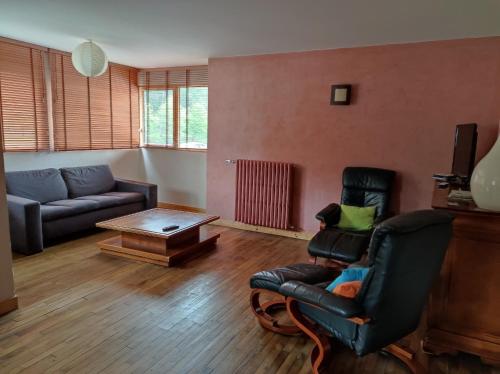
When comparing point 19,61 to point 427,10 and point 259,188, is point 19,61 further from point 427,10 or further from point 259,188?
point 427,10

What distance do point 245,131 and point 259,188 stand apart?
798mm

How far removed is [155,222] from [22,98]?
2.38m

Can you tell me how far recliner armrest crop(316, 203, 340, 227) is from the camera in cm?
362

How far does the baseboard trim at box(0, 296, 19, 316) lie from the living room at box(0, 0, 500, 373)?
0.06 ft

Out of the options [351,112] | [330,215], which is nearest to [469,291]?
[330,215]

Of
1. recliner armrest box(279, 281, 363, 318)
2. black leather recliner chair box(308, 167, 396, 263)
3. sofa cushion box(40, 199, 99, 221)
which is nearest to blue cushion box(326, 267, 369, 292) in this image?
recliner armrest box(279, 281, 363, 318)

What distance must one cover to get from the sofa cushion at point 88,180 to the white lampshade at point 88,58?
1680 mm

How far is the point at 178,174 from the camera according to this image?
19.5ft

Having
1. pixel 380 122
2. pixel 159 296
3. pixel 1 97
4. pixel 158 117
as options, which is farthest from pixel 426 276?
pixel 158 117

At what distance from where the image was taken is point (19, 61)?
4348 millimetres

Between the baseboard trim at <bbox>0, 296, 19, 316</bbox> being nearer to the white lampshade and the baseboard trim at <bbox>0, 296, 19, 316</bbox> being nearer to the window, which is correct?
the white lampshade

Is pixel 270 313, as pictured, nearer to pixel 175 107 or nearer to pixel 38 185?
pixel 38 185

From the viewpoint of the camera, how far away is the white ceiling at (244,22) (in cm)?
278

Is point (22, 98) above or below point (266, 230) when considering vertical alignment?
above
